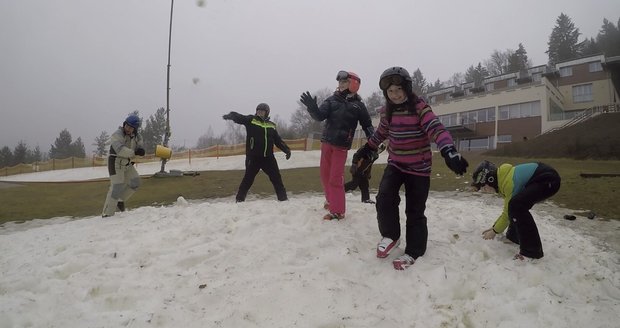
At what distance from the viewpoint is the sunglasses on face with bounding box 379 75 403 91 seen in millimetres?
3670

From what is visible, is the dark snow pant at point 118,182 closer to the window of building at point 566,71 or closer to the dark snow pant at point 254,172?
the dark snow pant at point 254,172

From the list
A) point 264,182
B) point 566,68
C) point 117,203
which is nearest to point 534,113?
point 566,68

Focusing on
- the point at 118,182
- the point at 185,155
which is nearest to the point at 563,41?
the point at 185,155

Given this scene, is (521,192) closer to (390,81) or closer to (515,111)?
(390,81)

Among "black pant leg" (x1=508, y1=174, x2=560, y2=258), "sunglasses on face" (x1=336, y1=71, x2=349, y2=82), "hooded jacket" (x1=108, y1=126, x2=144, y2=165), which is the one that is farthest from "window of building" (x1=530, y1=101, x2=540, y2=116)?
"hooded jacket" (x1=108, y1=126, x2=144, y2=165)

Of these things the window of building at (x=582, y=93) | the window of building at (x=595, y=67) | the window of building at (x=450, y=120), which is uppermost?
the window of building at (x=595, y=67)

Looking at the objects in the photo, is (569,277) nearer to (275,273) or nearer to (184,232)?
(275,273)

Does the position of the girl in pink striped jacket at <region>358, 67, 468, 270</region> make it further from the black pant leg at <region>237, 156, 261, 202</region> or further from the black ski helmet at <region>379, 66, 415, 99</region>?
the black pant leg at <region>237, 156, 261, 202</region>

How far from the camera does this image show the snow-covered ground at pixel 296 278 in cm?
261

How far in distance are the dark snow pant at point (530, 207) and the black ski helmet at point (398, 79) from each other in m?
1.50

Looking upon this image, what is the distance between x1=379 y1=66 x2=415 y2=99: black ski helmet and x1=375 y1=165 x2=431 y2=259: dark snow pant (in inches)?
33.6

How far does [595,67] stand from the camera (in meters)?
41.0

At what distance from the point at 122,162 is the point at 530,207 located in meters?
6.27

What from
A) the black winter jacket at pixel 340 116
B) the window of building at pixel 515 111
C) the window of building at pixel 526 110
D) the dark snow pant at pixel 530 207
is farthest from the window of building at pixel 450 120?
the dark snow pant at pixel 530 207
